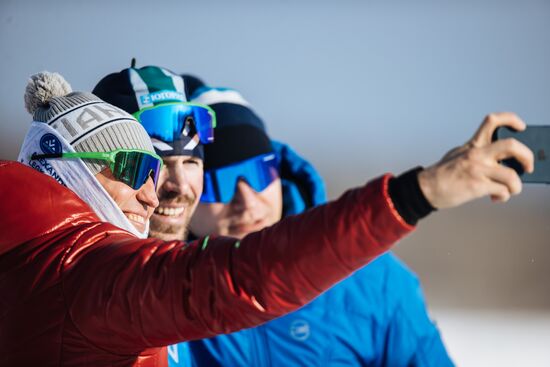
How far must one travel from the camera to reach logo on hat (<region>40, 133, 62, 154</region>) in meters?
2.75

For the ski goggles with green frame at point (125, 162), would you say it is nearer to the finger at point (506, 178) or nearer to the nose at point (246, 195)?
the finger at point (506, 178)

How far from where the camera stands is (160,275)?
199cm

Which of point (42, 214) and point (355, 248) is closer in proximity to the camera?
point (355, 248)

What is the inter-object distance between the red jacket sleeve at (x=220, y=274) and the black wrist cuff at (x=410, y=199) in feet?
0.05

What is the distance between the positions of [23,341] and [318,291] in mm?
700

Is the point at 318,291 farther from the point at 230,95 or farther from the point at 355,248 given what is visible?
the point at 230,95

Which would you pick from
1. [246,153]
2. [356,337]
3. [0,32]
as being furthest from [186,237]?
[0,32]

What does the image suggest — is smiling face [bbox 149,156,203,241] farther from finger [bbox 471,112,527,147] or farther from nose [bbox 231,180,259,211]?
finger [bbox 471,112,527,147]

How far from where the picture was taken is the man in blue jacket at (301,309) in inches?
166

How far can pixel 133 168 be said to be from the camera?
8.98 feet

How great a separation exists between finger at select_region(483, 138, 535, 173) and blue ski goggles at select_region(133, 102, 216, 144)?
7.51ft

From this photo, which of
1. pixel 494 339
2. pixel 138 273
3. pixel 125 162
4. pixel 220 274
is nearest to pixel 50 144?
pixel 125 162

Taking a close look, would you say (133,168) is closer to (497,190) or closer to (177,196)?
A: (497,190)

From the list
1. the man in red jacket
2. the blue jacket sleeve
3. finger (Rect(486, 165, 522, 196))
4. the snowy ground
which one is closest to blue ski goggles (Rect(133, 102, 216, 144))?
the blue jacket sleeve
